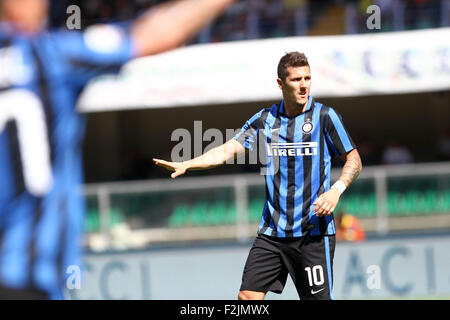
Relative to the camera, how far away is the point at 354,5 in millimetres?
13141

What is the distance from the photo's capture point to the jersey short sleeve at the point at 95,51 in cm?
332

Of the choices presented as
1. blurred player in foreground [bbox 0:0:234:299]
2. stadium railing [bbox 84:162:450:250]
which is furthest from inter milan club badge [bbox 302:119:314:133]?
stadium railing [bbox 84:162:450:250]

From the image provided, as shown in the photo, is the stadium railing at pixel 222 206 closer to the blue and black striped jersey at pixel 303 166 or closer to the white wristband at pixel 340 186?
the blue and black striped jersey at pixel 303 166

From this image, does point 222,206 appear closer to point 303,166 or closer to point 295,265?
point 295,265

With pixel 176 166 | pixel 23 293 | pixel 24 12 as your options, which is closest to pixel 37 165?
pixel 23 293

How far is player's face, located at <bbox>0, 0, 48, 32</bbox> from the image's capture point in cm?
270

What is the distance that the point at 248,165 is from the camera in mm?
11938

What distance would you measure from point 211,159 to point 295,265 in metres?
0.83

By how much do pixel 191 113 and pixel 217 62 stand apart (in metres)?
3.76

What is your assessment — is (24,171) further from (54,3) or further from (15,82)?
(54,3)

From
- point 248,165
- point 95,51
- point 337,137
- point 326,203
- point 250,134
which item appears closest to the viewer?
point 95,51

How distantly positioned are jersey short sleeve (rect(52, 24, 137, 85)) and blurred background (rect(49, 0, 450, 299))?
5629 millimetres

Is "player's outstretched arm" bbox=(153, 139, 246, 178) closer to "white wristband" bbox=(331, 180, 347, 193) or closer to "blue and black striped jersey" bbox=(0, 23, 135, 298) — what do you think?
"white wristband" bbox=(331, 180, 347, 193)
